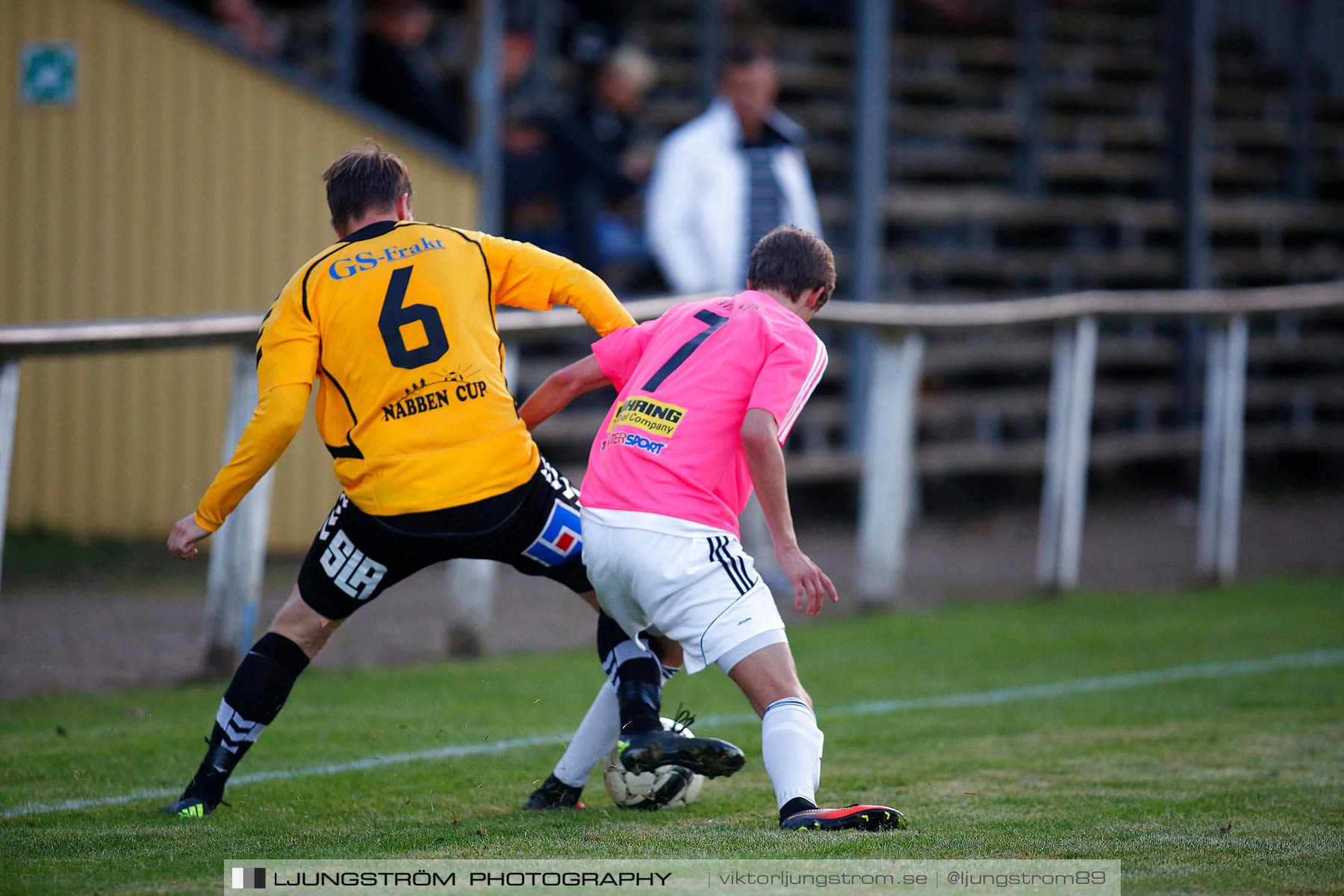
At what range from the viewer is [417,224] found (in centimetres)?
456

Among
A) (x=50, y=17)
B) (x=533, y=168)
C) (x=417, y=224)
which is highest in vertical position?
Result: (x=50, y=17)

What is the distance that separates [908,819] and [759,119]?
17.3ft

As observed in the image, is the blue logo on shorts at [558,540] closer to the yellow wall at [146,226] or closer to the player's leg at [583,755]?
the player's leg at [583,755]

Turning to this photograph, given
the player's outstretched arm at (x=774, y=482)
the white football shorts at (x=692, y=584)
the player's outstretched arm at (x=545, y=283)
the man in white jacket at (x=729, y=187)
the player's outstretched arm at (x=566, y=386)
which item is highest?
the man in white jacket at (x=729, y=187)

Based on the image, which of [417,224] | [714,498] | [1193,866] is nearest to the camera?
[1193,866]

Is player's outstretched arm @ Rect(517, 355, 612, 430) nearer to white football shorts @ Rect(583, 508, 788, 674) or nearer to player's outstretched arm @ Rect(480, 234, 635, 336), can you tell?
player's outstretched arm @ Rect(480, 234, 635, 336)

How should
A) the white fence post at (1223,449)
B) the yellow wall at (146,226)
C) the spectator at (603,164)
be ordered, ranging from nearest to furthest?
the yellow wall at (146,226) < the white fence post at (1223,449) < the spectator at (603,164)

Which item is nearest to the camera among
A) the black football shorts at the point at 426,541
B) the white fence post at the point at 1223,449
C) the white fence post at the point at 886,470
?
the black football shorts at the point at 426,541

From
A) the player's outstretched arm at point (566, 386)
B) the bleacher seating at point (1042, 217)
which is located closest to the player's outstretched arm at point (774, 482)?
the player's outstretched arm at point (566, 386)

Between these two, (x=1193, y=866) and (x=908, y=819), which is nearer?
(x=1193, y=866)

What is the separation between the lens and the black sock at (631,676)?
4.39m

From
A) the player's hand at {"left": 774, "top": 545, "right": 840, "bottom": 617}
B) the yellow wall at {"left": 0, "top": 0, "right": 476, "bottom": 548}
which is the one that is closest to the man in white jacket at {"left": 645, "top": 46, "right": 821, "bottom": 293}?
the yellow wall at {"left": 0, "top": 0, "right": 476, "bottom": 548}

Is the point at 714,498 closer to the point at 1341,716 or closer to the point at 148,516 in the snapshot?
the point at 1341,716

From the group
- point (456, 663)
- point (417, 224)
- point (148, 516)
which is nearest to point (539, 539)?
point (417, 224)
